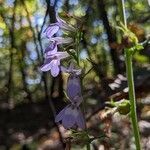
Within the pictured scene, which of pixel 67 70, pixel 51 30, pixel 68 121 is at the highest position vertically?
pixel 51 30

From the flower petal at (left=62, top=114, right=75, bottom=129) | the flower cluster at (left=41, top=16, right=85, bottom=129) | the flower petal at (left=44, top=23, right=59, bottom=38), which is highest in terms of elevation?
the flower petal at (left=44, top=23, right=59, bottom=38)

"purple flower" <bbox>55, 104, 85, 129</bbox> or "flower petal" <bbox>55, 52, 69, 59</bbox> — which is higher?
"flower petal" <bbox>55, 52, 69, 59</bbox>

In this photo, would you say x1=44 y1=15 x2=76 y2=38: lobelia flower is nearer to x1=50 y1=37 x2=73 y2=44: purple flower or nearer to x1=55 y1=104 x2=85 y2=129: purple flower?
x1=50 y1=37 x2=73 y2=44: purple flower

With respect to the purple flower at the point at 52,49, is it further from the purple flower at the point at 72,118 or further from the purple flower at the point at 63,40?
the purple flower at the point at 72,118

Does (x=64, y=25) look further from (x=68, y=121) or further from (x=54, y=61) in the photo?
(x=68, y=121)

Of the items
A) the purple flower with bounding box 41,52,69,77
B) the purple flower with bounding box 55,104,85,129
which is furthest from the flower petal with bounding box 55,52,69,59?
the purple flower with bounding box 55,104,85,129

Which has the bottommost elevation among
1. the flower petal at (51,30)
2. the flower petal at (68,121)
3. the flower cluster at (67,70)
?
the flower petal at (68,121)

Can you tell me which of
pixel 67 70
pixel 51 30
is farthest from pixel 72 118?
pixel 51 30

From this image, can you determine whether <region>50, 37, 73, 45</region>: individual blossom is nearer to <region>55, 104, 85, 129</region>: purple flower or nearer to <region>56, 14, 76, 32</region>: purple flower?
<region>56, 14, 76, 32</region>: purple flower

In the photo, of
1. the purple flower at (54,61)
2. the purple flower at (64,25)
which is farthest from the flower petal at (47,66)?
the purple flower at (64,25)
